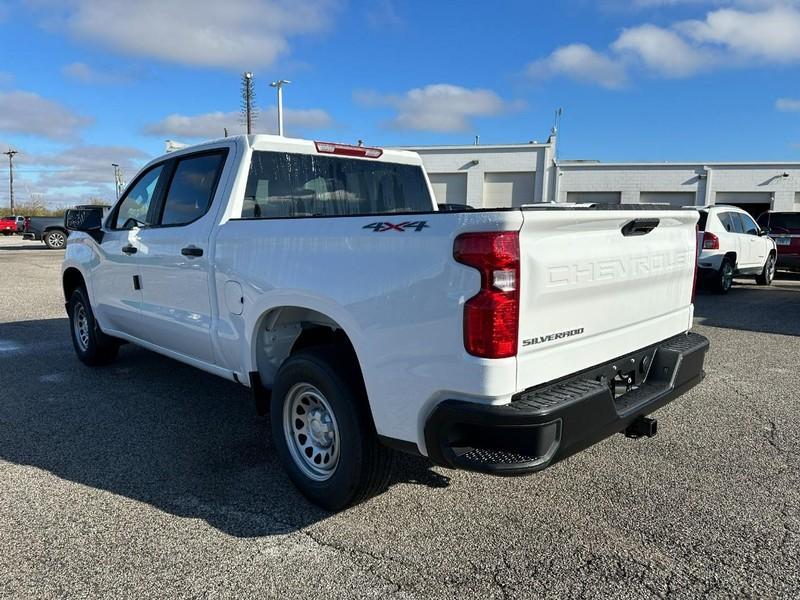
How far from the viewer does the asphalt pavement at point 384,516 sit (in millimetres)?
2619

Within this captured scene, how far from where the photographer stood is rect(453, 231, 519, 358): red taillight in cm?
238

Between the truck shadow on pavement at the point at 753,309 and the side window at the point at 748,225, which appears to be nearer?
the truck shadow on pavement at the point at 753,309

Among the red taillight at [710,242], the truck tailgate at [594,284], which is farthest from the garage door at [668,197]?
the truck tailgate at [594,284]

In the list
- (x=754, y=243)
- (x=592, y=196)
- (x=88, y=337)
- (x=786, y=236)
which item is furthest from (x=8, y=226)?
(x=786, y=236)

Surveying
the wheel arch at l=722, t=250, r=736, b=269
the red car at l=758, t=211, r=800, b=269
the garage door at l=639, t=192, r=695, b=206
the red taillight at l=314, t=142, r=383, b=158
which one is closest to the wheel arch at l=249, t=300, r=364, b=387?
the red taillight at l=314, t=142, r=383, b=158

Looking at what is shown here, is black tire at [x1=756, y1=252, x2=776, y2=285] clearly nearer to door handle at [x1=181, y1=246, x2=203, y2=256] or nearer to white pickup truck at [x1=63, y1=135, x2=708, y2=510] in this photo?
white pickup truck at [x1=63, y1=135, x2=708, y2=510]

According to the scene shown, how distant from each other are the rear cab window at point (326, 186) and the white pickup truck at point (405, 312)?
0.01 meters

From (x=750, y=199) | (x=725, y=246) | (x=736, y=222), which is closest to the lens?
(x=725, y=246)

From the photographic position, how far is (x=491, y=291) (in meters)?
2.38

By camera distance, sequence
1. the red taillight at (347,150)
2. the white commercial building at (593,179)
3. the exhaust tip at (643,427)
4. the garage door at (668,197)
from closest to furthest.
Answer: the exhaust tip at (643,427), the red taillight at (347,150), the white commercial building at (593,179), the garage door at (668,197)

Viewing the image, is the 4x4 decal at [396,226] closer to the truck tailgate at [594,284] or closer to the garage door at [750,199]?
the truck tailgate at [594,284]

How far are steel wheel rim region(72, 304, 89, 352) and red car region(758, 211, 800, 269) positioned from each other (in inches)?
599

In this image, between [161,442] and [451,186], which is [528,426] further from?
[451,186]

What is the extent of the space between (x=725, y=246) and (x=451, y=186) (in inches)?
925
